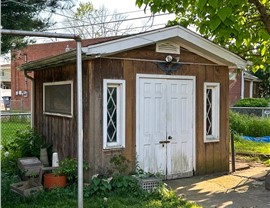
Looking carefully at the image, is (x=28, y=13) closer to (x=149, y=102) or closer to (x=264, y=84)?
(x=149, y=102)

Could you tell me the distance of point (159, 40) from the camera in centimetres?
722

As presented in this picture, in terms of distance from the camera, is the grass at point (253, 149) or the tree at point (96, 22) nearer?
the grass at point (253, 149)

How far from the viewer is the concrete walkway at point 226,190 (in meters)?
6.26

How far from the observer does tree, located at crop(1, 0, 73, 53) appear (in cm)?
897

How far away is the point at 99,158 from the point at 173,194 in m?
1.55

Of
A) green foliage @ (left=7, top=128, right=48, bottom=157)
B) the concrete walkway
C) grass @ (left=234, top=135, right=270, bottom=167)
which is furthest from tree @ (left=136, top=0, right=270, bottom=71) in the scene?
green foliage @ (left=7, top=128, right=48, bottom=157)

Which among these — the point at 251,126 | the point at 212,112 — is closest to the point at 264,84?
the point at 251,126

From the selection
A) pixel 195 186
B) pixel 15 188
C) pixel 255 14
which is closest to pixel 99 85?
pixel 15 188

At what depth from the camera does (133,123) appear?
717cm

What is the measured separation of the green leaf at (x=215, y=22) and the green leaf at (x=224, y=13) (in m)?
0.07

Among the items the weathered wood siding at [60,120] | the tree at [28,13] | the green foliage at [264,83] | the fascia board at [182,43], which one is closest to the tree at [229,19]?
the fascia board at [182,43]

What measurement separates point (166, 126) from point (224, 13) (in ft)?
10.9

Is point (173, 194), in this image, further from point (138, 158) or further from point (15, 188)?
point (15, 188)

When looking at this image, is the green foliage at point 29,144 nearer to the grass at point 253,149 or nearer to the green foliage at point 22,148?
the green foliage at point 22,148
